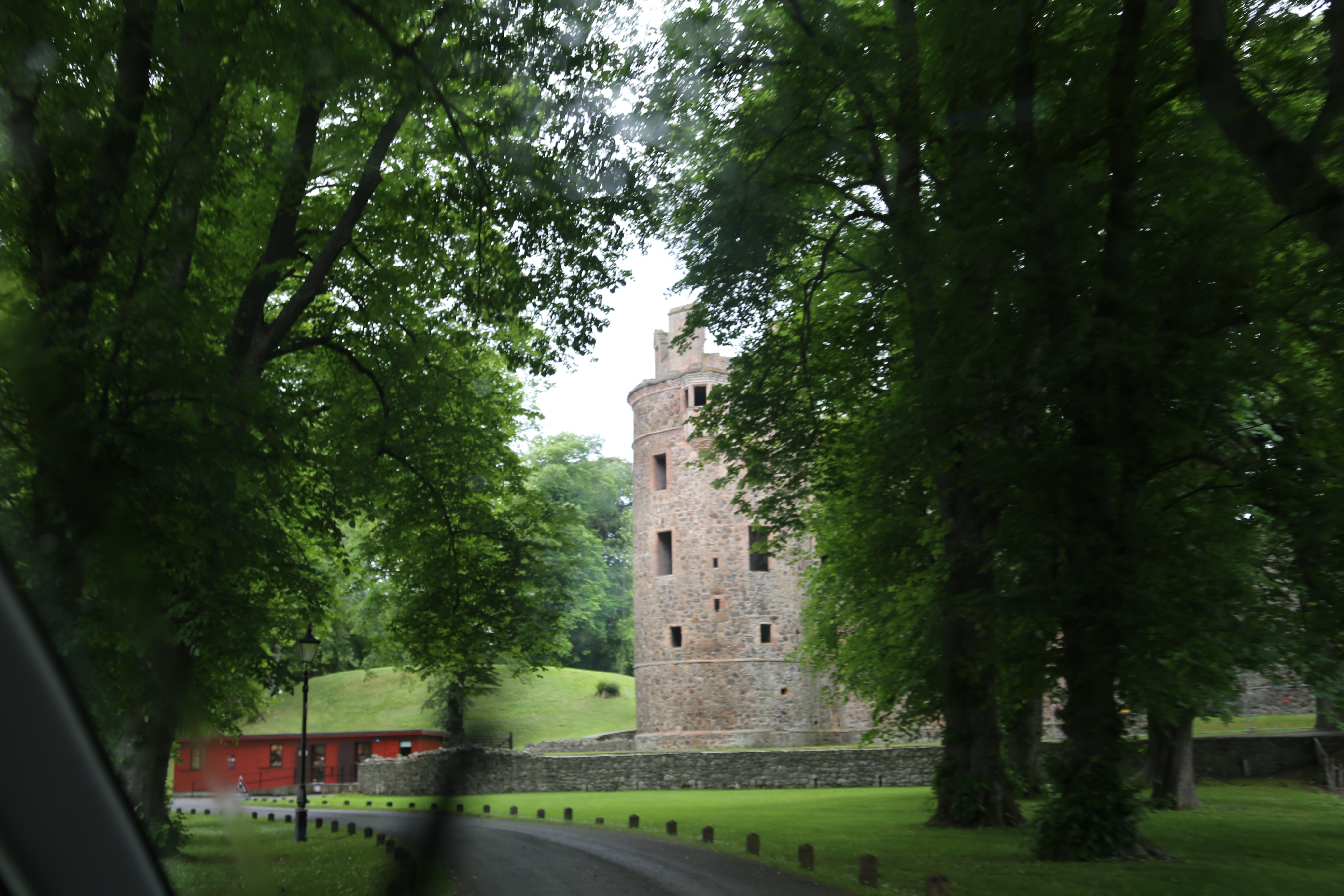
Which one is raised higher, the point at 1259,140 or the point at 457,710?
the point at 1259,140

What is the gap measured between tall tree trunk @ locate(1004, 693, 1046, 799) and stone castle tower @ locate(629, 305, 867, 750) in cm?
1904

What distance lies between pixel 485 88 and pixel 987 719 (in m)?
11.5

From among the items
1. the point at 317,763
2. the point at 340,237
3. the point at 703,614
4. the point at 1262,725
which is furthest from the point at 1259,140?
the point at 703,614

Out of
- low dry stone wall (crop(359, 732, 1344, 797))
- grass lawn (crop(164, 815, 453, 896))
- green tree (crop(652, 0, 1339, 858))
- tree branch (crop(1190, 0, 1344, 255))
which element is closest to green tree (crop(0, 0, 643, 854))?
grass lawn (crop(164, 815, 453, 896))

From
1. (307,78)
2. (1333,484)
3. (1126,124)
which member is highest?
(1126,124)

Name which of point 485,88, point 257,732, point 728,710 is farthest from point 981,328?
point 728,710

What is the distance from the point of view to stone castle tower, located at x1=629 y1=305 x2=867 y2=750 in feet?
128

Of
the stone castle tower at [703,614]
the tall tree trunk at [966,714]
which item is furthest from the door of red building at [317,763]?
the stone castle tower at [703,614]

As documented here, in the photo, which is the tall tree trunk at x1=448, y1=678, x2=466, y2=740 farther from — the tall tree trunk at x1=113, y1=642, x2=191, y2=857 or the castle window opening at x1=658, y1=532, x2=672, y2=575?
the castle window opening at x1=658, y1=532, x2=672, y2=575

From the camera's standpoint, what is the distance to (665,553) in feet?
137

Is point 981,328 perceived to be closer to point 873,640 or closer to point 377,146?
point 377,146

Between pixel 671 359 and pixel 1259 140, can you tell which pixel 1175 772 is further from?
pixel 671 359

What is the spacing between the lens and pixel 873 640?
16141 millimetres

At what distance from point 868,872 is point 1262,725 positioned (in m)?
23.4
